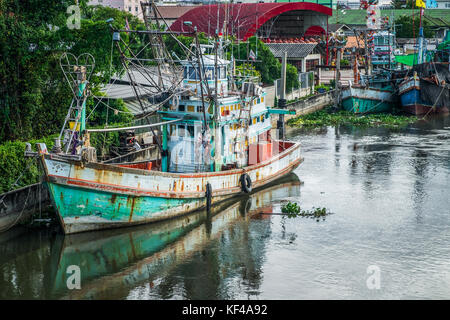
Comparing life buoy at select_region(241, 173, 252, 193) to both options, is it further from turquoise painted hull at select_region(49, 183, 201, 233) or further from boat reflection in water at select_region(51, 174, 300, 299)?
turquoise painted hull at select_region(49, 183, 201, 233)

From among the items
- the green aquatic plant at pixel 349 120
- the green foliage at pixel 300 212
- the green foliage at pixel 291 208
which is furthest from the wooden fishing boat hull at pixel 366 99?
the green foliage at pixel 291 208

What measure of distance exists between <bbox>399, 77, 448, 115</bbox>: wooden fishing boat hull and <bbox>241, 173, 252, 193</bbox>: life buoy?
31535mm

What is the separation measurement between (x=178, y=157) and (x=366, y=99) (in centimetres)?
3208

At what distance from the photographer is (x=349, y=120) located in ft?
168

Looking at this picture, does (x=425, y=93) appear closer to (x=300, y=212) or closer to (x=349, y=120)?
(x=349, y=120)

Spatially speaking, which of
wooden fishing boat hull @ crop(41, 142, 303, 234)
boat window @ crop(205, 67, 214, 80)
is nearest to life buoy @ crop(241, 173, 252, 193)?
wooden fishing boat hull @ crop(41, 142, 303, 234)

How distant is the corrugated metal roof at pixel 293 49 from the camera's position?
6600 centimetres

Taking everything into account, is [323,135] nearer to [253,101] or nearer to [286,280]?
[253,101]

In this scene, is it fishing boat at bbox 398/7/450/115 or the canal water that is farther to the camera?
fishing boat at bbox 398/7/450/115

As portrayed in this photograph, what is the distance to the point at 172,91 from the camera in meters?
26.0

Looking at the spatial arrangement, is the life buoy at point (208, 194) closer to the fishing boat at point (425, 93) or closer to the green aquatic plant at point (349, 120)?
the green aquatic plant at point (349, 120)

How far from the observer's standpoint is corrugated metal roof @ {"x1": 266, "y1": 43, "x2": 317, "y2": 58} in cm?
6600

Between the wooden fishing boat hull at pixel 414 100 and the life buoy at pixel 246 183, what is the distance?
3154 cm

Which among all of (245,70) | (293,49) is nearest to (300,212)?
(245,70)
